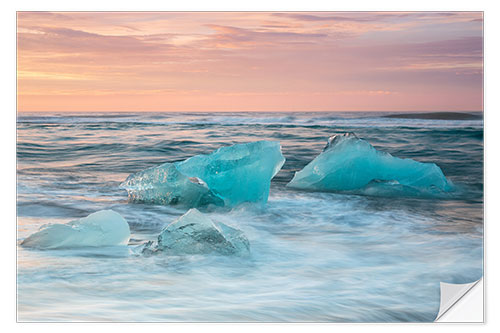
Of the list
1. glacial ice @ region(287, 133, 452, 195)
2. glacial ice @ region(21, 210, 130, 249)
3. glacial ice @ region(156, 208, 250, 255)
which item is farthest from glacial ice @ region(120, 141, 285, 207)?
glacial ice @ region(156, 208, 250, 255)

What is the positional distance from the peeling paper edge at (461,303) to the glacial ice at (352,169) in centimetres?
127

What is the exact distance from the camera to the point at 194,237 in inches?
126

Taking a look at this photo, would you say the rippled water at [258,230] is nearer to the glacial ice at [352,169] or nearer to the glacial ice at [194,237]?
the glacial ice at [194,237]

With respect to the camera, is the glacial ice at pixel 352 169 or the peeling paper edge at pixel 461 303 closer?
the peeling paper edge at pixel 461 303

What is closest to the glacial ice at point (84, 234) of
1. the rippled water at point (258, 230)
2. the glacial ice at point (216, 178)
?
the rippled water at point (258, 230)

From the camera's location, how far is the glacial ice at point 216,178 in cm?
406

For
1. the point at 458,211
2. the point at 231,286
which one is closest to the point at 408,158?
the point at 458,211

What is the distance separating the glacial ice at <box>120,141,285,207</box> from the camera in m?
4.06

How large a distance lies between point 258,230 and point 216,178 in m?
0.60

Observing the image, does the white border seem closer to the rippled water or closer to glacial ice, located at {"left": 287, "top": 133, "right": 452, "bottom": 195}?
the rippled water
